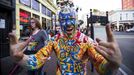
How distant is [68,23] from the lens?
11.8 ft

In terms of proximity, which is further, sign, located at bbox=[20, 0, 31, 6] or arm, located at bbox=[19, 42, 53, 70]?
sign, located at bbox=[20, 0, 31, 6]

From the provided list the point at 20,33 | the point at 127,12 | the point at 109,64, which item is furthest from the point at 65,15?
the point at 127,12

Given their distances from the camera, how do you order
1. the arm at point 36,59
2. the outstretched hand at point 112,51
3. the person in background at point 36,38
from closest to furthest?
the outstretched hand at point 112,51 < the arm at point 36,59 < the person in background at point 36,38

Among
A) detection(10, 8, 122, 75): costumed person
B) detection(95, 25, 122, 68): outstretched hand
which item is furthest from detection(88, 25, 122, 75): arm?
detection(10, 8, 122, 75): costumed person

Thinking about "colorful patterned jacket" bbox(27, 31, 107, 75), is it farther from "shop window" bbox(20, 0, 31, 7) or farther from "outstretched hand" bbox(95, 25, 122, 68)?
"shop window" bbox(20, 0, 31, 7)

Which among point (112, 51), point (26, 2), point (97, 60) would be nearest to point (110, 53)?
point (112, 51)

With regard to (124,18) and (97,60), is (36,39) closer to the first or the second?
(97,60)

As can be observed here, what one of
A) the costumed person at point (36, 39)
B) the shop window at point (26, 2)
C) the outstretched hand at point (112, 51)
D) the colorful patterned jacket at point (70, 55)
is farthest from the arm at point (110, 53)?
the shop window at point (26, 2)

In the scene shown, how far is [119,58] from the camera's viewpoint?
271cm

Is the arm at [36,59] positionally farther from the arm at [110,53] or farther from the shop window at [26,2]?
the shop window at [26,2]

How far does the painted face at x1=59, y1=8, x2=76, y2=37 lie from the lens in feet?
11.7

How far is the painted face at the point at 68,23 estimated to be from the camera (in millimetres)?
3566

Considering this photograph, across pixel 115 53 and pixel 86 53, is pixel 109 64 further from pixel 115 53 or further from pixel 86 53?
pixel 86 53

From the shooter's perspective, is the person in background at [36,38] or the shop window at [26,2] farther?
the shop window at [26,2]
